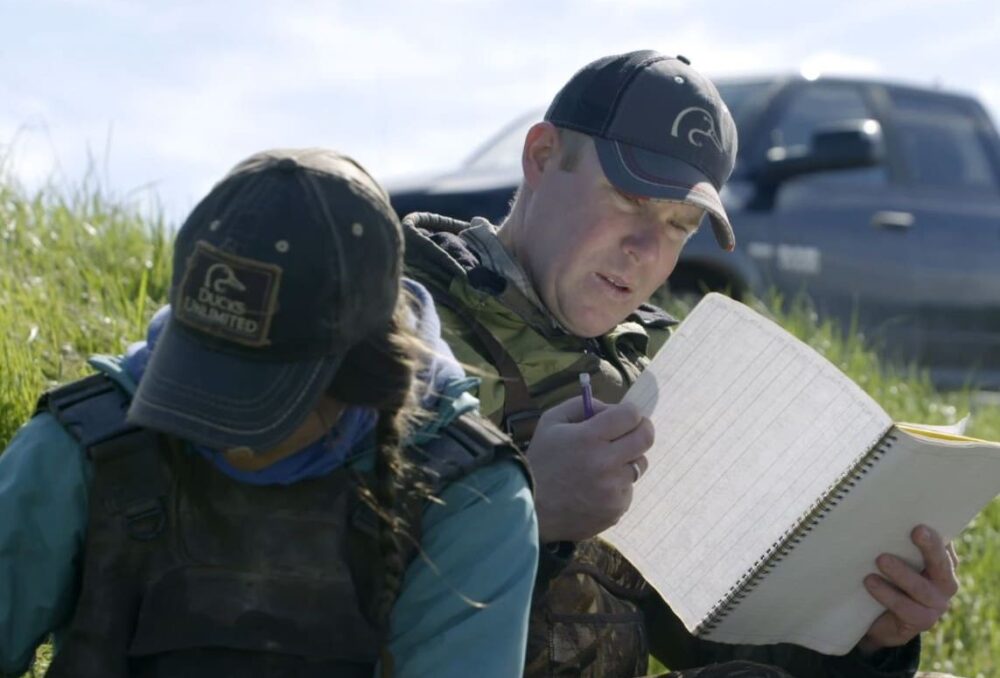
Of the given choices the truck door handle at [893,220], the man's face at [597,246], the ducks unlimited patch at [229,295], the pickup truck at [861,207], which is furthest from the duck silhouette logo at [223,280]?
the truck door handle at [893,220]

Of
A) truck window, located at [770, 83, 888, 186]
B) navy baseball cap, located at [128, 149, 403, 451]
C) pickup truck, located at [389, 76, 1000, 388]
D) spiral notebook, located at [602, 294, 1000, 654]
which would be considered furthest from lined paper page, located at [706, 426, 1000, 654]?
truck window, located at [770, 83, 888, 186]

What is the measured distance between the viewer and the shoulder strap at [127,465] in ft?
7.02

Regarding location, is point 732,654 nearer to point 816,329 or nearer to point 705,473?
point 705,473

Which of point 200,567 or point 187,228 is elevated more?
point 187,228

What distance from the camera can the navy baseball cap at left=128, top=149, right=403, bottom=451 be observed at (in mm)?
2012

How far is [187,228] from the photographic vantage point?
2.07 meters


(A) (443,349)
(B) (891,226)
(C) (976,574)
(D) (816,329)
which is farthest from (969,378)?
(A) (443,349)

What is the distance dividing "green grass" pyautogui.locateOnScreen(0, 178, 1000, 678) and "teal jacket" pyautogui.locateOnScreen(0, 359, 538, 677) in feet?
4.95

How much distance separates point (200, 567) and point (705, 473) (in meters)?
0.94

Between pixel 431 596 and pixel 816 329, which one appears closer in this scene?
pixel 431 596

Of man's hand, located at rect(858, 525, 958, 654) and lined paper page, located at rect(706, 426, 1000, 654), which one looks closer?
lined paper page, located at rect(706, 426, 1000, 654)

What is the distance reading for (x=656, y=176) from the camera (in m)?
2.92

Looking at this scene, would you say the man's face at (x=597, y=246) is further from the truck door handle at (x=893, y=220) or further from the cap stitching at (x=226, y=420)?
the truck door handle at (x=893, y=220)

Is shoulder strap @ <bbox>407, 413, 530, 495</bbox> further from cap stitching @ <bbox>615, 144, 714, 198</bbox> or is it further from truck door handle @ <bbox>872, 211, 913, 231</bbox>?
truck door handle @ <bbox>872, 211, 913, 231</bbox>
